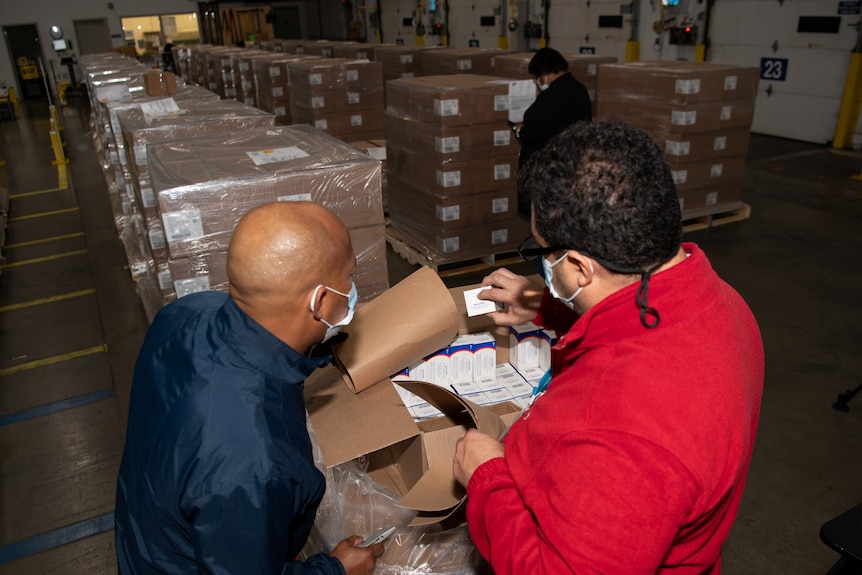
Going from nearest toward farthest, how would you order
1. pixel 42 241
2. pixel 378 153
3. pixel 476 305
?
pixel 476 305 → pixel 378 153 → pixel 42 241

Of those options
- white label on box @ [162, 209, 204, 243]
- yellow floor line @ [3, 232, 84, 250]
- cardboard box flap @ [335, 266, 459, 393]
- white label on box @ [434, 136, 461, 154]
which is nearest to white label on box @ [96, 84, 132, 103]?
yellow floor line @ [3, 232, 84, 250]

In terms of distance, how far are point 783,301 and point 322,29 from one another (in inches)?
887

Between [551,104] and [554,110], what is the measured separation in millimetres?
64

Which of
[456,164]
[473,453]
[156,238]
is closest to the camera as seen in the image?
[473,453]

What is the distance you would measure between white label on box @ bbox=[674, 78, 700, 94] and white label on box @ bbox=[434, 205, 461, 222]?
258cm

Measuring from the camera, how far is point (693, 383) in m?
1.16

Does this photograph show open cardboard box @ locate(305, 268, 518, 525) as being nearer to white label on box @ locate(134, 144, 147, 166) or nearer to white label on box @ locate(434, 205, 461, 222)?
white label on box @ locate(134, 144, 147, 166)

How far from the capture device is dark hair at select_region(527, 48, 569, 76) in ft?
16.6

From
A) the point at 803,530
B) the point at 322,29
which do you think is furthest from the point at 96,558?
the point at 322,29

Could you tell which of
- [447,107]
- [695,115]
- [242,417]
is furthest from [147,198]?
[695,115]

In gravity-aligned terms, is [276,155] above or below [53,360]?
above

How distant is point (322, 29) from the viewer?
2378cm

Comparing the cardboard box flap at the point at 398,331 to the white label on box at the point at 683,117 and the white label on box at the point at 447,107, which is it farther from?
the white label on box at the point at 683,117

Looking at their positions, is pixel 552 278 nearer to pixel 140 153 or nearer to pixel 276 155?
pixel 276 155
